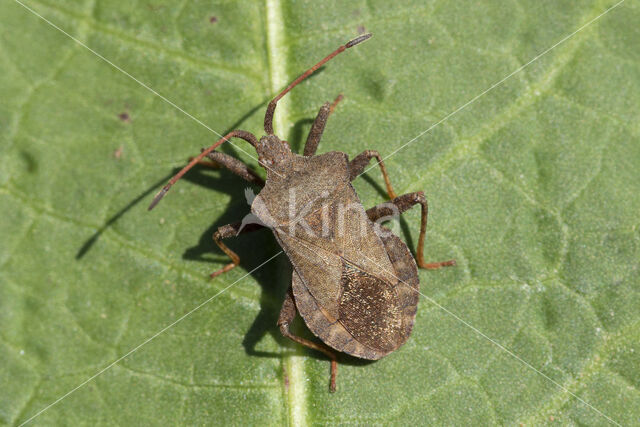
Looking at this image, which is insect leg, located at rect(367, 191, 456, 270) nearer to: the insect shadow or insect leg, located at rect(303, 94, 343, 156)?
insect leg, located at rect(303, 94, 343, 156)

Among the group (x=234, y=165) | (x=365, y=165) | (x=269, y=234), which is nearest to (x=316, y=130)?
(x=365, y=165)

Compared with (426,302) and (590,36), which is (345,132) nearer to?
(426,302)

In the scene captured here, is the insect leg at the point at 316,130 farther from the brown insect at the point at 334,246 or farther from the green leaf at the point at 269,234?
the green leaf at the point at 269,234

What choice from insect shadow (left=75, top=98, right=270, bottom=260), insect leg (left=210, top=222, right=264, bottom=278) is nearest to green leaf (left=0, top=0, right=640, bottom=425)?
insect shadow (left=75, top=98, right=270, bottom=260)

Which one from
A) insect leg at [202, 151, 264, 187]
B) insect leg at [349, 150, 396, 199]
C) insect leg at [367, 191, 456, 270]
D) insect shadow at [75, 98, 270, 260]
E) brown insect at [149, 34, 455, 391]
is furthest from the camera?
insect shadow at [75, 98, 270, 260]

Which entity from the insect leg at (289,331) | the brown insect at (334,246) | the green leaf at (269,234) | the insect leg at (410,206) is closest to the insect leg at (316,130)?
the brown insect at (334,246)

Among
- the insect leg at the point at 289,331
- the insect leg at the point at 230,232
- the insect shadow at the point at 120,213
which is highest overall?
the insect shadow at the point at 120,213

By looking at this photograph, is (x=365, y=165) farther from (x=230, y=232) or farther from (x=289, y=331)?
(x=289, y=331)

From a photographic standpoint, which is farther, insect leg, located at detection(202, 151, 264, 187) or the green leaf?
insect leg, located at detection(202, 151, 264, 187)
